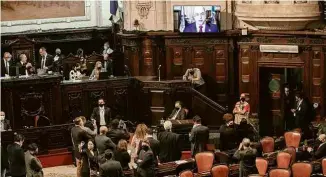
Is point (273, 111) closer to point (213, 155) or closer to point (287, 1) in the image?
point (287, 1)

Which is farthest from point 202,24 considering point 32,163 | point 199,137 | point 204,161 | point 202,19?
point 32,163

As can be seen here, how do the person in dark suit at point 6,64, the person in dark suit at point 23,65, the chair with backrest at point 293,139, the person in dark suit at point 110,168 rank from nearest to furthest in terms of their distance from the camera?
the person in dark suit at point 110,168 → the chair with backrest at point 293,139 → the person in dark suit at point 23,65 → the person in dark suit at point 6,64

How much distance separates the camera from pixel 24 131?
19.7 metres

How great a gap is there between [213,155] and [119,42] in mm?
9641

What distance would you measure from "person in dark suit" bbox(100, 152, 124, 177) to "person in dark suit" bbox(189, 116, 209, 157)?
10.2 ft

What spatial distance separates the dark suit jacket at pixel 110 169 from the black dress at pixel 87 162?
134cm

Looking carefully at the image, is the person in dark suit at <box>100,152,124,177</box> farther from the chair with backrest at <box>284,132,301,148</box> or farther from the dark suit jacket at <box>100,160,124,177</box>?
the chair with backrest at <box>284,132,301,148</box>

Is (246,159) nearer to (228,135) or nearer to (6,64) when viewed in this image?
(228,135)

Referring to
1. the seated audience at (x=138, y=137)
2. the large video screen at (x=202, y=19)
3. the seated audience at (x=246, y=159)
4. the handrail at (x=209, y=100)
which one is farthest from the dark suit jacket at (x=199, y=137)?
the large video screen at (x=202, y=19)

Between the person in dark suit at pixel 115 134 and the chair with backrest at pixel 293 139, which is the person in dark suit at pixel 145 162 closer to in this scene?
the person in dark suit at pixel 115 134

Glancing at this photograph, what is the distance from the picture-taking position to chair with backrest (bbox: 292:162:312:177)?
1538cm

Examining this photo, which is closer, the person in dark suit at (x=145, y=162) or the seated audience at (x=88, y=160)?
the person in dark suit at (x=145, y=162)

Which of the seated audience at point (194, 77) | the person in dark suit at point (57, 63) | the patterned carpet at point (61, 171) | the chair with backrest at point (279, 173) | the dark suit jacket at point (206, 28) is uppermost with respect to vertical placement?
the dark suit jacket at point (206, 28)

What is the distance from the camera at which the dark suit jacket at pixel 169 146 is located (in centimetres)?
1694
